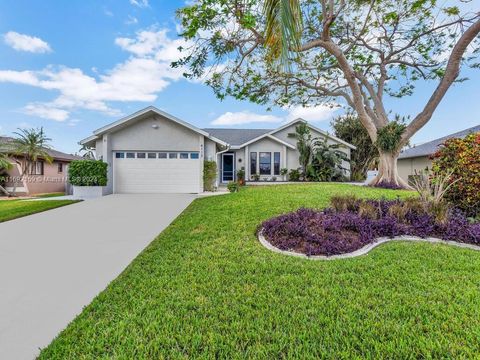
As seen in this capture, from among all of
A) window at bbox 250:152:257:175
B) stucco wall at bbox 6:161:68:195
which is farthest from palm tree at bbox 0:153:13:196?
window at bbox 250:152:257:175

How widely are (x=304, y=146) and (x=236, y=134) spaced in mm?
6684

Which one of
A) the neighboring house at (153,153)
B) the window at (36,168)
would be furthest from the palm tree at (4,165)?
the neighboring house at (153,153)

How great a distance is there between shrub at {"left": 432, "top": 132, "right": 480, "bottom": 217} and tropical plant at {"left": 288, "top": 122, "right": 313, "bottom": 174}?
45.5ft

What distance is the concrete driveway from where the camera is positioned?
8.32ft

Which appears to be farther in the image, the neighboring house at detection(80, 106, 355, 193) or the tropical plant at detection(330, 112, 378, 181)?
the tropical plant at detection(330, 112, 378, 181)

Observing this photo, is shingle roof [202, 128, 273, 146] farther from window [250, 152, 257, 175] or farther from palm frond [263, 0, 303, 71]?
palm frond [263, 0, 303, 71]

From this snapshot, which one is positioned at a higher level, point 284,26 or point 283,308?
point 284,26

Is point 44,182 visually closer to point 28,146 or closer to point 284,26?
point 28,146

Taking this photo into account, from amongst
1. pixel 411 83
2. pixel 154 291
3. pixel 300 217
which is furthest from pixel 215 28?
A: pixel 411 83

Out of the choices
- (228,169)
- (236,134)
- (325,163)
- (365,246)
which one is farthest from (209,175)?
(365,246)

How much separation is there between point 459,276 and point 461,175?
13.2 feet

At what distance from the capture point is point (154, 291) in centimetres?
308

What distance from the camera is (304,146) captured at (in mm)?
20641

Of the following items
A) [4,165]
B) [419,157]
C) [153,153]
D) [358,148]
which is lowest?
[4,165]
